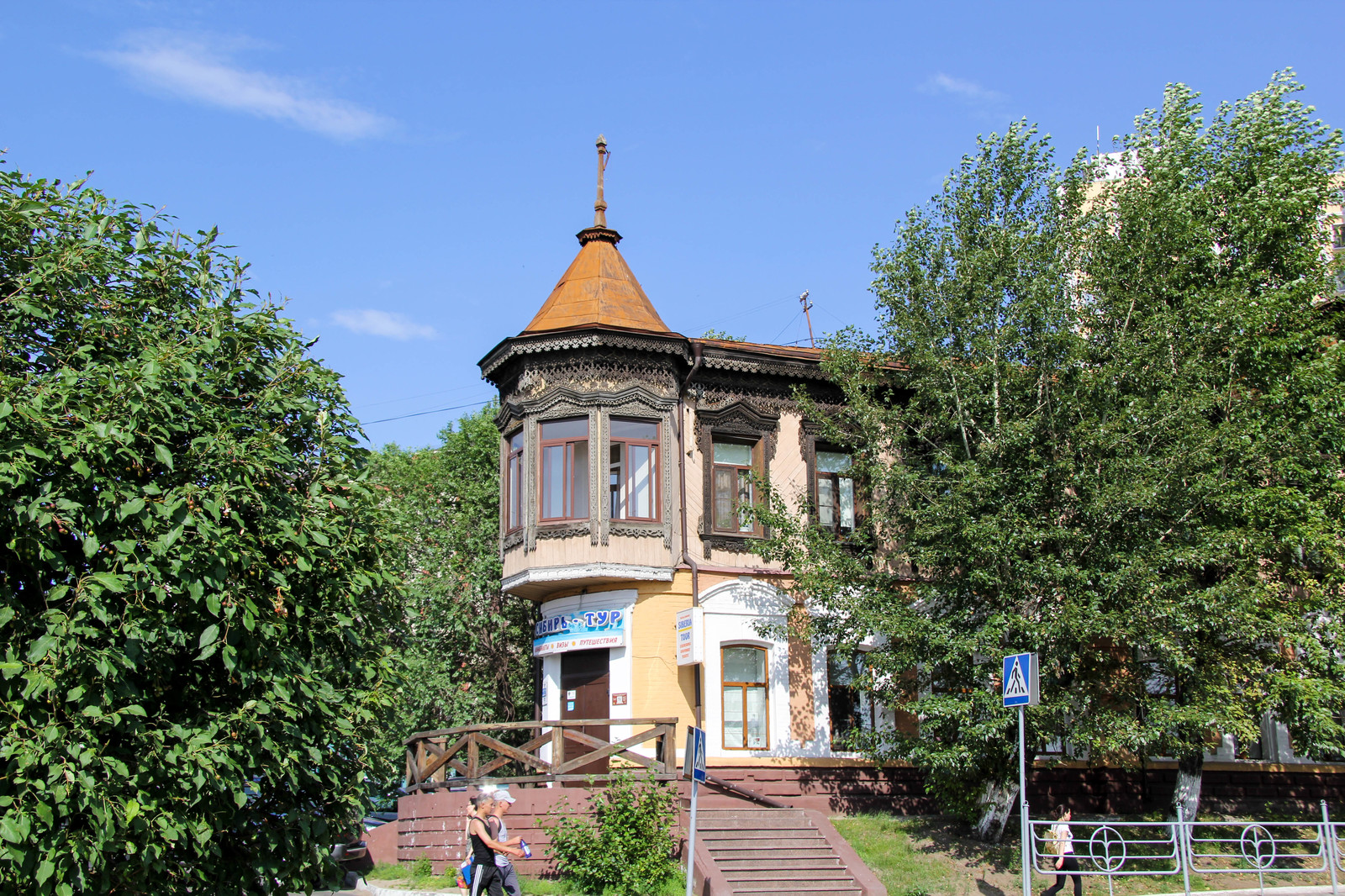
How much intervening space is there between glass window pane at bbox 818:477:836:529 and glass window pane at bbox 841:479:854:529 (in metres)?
0.17

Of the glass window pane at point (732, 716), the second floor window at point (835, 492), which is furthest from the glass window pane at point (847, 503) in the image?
the glass window pane at point (732, 716)

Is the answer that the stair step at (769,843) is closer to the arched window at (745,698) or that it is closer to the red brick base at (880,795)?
the red brick base at (880,795)

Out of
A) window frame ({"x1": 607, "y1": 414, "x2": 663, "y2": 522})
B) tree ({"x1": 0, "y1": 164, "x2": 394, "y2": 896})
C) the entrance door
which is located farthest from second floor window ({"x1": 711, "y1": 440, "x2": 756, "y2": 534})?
tree ({"x1": 0, "y1": 164, "x2": 394, "y2": 896})

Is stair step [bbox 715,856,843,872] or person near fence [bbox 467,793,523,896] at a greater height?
person near fence [bbox 467,793,523,896]

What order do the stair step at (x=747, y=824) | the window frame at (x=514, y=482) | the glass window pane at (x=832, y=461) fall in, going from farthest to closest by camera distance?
1. the glass window pane at (x=832, y=461)
2. the window frame at (x=514, y=482)
3. the stair step at (x=747, y=824)

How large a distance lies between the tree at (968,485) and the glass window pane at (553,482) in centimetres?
421

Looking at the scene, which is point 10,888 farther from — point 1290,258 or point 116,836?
point 1290,258

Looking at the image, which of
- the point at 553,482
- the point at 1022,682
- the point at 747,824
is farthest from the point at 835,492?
the point at 1022,682

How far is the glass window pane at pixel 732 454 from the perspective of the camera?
22188 mm

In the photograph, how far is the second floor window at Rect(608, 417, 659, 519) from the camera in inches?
822

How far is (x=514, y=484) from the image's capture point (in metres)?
22.0

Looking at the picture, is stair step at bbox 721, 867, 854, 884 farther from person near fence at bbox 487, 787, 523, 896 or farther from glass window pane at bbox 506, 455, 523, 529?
glass window pane at bbox 506, 455, 523, 529

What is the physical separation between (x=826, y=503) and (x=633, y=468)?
166 inches

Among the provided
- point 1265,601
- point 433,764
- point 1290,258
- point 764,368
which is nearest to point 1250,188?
point 1290,258
